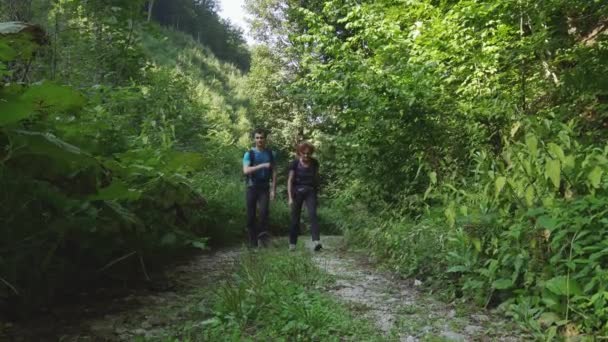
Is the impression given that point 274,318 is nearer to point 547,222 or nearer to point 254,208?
point 547,222

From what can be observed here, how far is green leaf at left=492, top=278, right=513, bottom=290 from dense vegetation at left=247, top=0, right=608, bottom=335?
12mm

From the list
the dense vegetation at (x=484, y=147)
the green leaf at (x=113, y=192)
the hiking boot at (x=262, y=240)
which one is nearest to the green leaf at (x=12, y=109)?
the green leaf at (x=113, y=192)

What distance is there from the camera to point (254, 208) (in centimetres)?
759

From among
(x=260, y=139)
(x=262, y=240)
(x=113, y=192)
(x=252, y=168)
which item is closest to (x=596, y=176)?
(x=113, y=192)

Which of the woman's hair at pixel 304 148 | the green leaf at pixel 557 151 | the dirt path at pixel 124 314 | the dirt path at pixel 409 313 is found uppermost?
the woman's hair at pixel 304 148

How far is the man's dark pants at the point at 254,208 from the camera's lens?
24.7ft

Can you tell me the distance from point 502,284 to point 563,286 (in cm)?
51

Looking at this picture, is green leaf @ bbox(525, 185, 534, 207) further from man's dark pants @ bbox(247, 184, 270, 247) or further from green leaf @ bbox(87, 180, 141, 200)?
man's dark pants @ bbox(247, 184, 270, 247)

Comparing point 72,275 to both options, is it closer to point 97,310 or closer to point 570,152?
point 97,310

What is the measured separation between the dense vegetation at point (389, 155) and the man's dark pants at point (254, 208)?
772 mm

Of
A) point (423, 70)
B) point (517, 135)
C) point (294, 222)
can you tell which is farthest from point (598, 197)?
point (294, 222)

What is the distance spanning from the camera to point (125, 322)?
338 centimetres

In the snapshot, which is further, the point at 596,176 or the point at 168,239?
the point at 168,239

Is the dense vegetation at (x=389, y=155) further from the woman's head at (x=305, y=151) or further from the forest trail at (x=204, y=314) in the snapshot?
the woman's head at (x=305, y=151)
